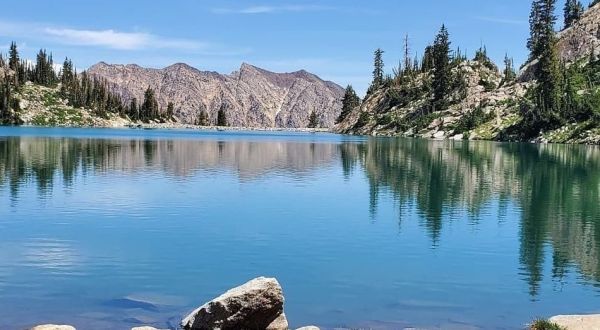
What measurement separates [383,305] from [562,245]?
732 inches

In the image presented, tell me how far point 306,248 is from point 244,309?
17084 mm

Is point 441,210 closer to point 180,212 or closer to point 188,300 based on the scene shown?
point 180,212

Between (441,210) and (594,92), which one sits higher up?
(594,92)

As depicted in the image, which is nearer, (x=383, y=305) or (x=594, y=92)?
(x=383, y=305)

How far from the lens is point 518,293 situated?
29172 millimetres

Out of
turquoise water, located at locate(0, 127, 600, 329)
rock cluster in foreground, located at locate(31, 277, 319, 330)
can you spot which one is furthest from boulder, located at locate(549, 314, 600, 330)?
rock cluster in foreground, located at locate(31, 277, 319, 330)

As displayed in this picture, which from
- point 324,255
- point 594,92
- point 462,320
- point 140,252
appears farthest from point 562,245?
point 594,92

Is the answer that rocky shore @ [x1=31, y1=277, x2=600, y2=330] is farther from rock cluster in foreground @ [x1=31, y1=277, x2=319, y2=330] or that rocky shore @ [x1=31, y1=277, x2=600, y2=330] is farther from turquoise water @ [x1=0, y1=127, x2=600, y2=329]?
turquoise water @ [x1=0, y1=127, x2=600, y2=329]

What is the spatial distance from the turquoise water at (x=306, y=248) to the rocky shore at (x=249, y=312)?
2634 mm

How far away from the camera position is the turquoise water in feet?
85.1

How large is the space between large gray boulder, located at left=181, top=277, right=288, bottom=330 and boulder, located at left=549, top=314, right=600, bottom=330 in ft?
32.0

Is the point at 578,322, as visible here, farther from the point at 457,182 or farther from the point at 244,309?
the point at 457,182

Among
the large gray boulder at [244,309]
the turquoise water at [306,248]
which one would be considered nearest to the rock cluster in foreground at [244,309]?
the large gray boulder at [244,309]

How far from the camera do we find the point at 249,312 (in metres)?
20.9
